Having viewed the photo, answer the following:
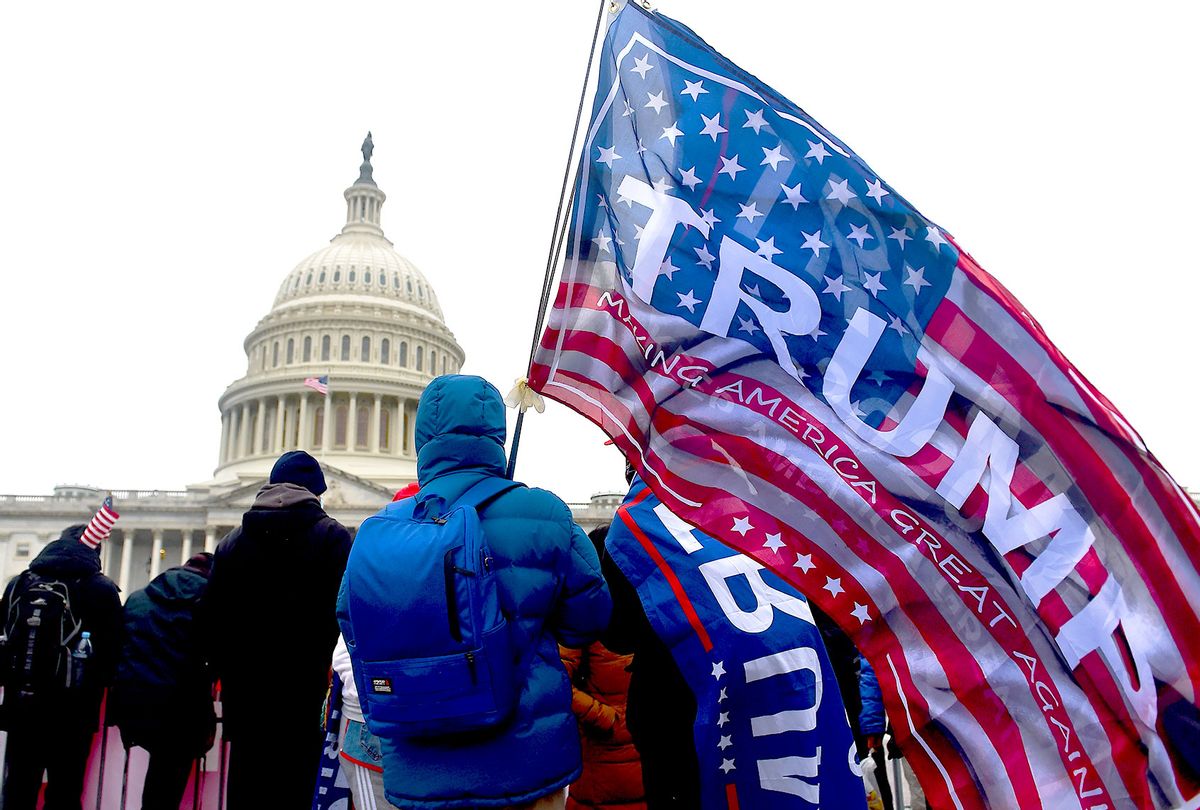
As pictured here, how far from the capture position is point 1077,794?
2227mm

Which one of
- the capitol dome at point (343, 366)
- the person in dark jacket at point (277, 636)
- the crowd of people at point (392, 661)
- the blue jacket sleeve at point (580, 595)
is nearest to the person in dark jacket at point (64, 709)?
the crowd of people at point (392, 661)

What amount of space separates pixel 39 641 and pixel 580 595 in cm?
430

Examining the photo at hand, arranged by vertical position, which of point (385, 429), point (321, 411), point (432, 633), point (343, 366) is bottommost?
point (432, 633)

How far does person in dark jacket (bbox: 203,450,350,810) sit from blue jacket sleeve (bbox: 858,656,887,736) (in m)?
2.71

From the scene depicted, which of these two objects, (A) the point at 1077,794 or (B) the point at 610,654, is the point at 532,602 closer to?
(B) the point at 610,654

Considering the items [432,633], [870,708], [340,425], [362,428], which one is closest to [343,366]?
[340,425]

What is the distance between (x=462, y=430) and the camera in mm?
3055

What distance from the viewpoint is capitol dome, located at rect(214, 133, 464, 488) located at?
59.5 metres

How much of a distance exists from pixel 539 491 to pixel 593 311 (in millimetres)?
678

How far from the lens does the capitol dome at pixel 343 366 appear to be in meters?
59.5

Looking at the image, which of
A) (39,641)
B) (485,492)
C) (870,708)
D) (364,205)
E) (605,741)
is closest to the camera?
(485,492)

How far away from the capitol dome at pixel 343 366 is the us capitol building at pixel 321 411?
0.08m

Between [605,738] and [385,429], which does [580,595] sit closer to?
[605,738]

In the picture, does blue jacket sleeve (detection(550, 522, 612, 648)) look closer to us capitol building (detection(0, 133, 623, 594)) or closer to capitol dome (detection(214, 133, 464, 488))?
us capitol building (detection(0, 133, 623, 594))
